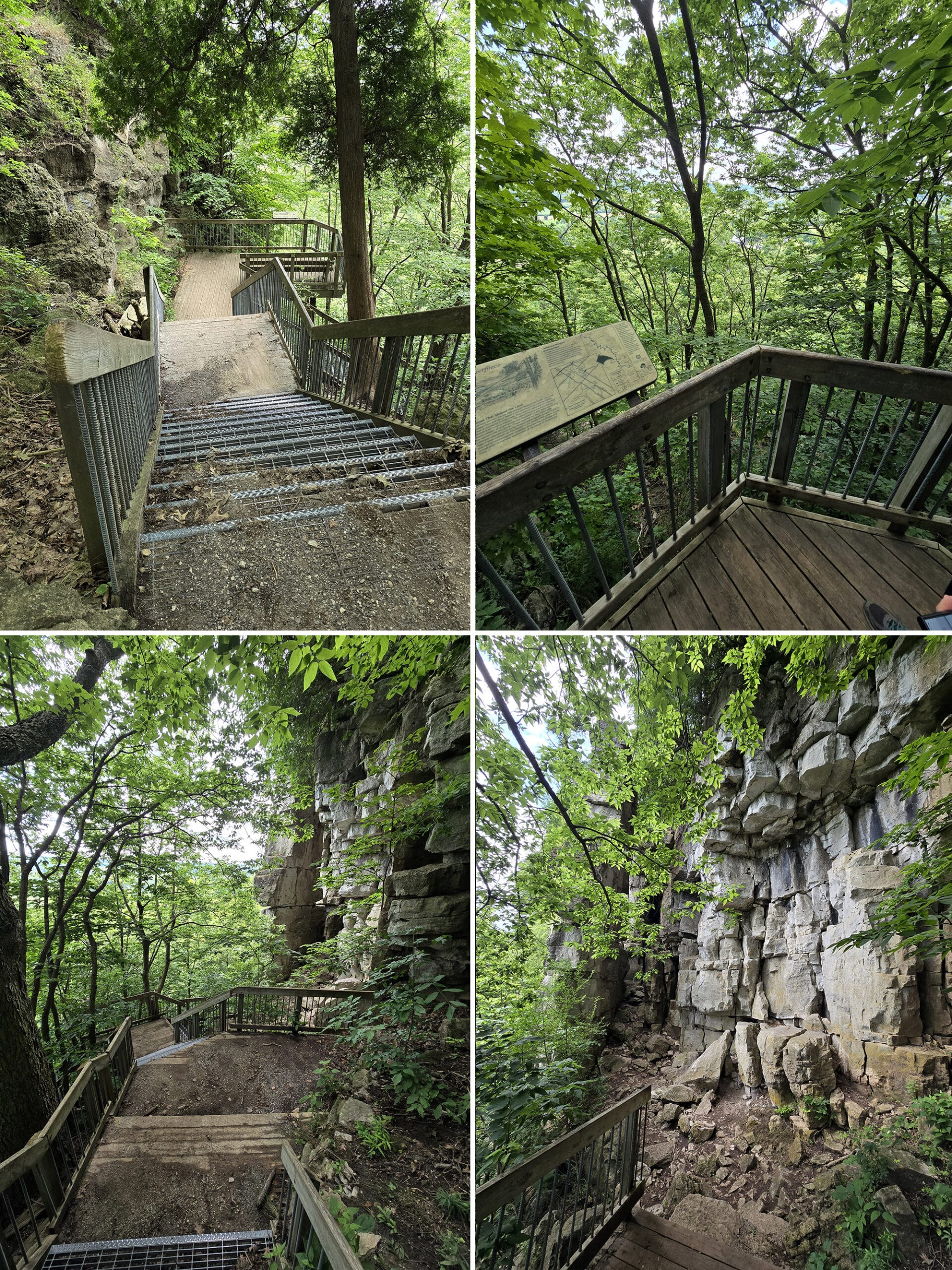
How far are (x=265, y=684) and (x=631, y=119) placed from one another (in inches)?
217

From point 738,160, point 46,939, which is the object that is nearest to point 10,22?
point 738,160

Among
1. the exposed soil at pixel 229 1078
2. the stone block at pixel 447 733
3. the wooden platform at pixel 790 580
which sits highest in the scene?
the wooden platform at pixel 790 580

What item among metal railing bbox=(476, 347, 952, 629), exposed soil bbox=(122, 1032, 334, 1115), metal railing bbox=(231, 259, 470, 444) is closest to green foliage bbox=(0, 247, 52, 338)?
metal railing bbox=(231, 259, 470, 444)

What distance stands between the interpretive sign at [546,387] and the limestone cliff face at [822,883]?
3066 millimetres

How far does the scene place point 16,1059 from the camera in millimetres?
4234

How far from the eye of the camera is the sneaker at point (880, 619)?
127 inches

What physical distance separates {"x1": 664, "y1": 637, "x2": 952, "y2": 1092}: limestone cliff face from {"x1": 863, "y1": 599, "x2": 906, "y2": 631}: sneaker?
1159mm

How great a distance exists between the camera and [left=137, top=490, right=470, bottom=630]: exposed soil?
3107 mm

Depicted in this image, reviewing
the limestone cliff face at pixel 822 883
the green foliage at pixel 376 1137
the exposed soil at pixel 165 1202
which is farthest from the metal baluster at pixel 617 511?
the exposed soil at pixel 165 1202

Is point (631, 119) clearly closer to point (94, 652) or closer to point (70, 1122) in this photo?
point (94, 652)

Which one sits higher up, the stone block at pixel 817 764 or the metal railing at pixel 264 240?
the metal railing at pixel 264 240

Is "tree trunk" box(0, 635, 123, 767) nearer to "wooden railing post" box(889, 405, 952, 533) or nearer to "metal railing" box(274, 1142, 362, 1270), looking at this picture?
"metal railing" box(274, 1142, 362, 1270)

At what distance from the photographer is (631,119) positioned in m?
5.30

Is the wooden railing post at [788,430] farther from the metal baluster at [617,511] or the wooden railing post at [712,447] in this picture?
the metal baluster at [617,511]
